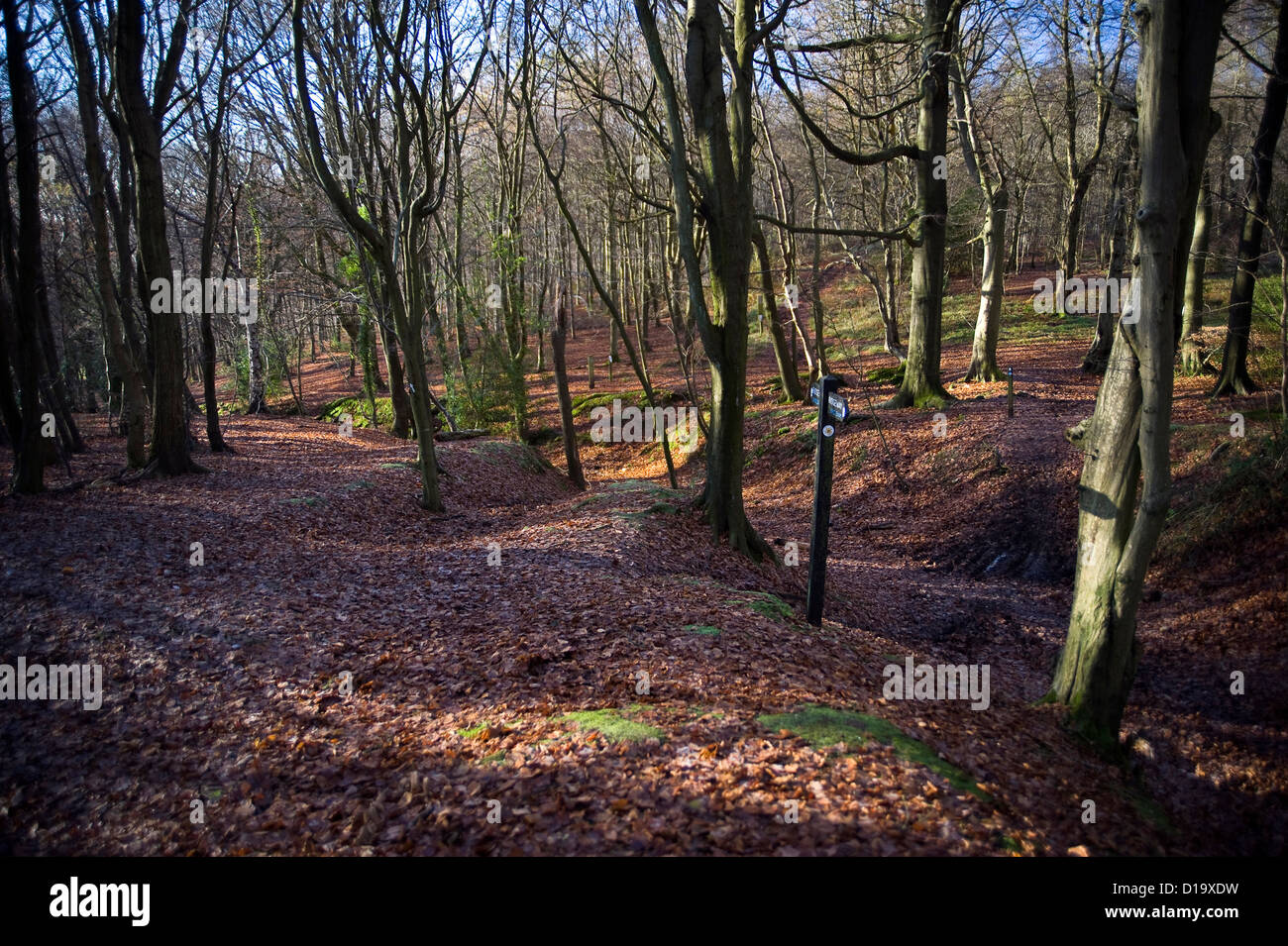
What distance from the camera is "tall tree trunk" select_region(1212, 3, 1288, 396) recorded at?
11016 millimetres

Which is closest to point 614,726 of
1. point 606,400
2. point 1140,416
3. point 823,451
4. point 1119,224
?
point 823,451

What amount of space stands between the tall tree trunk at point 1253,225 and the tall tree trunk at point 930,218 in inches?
187

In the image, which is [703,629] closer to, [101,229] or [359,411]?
[101,229]

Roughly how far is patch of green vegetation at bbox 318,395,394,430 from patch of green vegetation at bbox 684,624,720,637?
753 inches

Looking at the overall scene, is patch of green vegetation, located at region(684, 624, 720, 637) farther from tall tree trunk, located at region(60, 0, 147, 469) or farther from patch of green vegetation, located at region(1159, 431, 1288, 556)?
tall tree trunk, located at region(60, 0, 147, 469)

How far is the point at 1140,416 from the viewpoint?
4.96m

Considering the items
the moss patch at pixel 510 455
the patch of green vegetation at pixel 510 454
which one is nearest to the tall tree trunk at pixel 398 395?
the patch of green vegetation at pixel 510 454

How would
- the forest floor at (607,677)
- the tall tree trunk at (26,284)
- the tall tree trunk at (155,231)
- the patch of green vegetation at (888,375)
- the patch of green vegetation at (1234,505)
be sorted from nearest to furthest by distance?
1. the forest floor at (607,677)
2. the patch of green vegetation at (1234,505)
3. the tall tree trunk at (26,284)
4. the tall tree trunk at (155,231)
5. the patch of green vegetation at (888,375)

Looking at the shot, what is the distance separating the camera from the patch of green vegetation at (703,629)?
6.32 m

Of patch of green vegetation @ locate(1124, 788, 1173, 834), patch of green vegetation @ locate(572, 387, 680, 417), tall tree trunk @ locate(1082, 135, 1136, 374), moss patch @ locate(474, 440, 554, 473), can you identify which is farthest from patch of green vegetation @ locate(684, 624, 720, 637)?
patch of green vegetation @ locate(572, 387, 680, 417)

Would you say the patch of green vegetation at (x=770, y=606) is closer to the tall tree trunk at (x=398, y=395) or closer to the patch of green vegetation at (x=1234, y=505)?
the patch of green vegetation at (x=1234, y=505)

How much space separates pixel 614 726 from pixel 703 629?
1.93 m

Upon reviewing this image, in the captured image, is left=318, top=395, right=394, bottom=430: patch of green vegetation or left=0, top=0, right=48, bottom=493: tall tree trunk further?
left=318, top=395, right=394, bottom=430: patch of green vegetation
